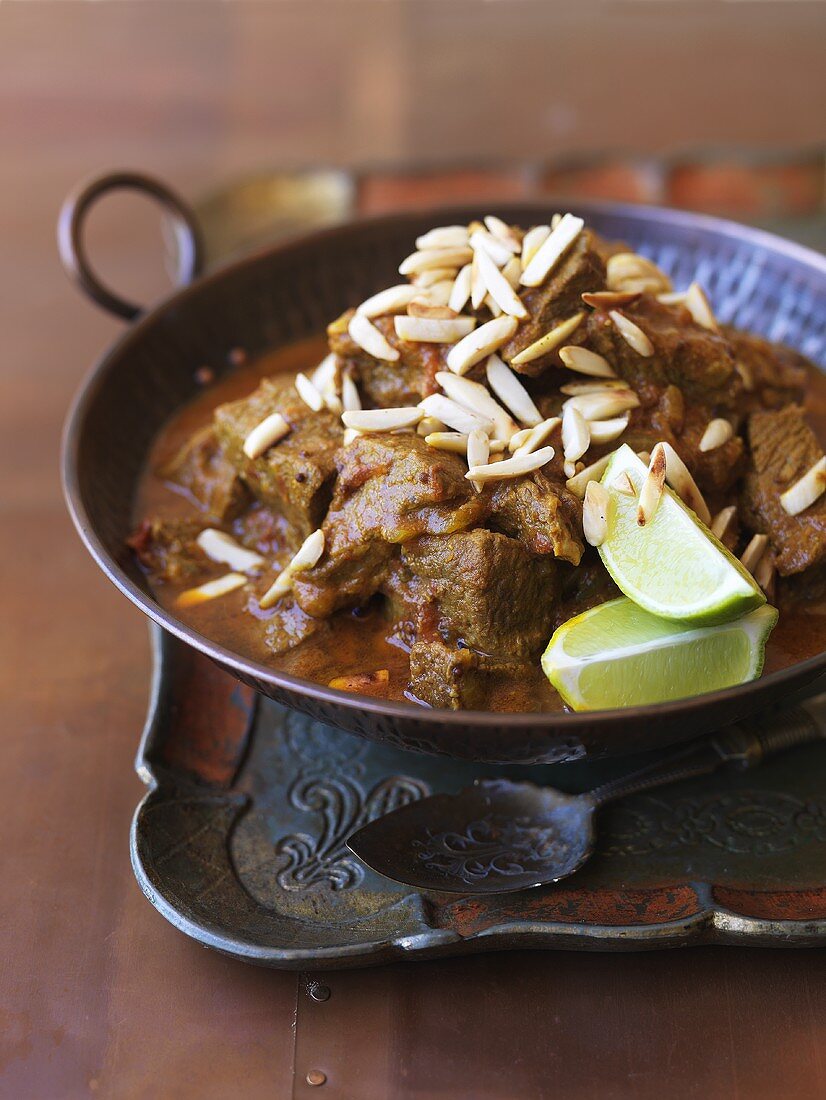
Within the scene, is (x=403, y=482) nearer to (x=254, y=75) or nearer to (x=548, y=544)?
(x=548, y=544)

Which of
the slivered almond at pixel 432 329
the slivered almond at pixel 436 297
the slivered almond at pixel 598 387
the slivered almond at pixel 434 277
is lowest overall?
the slivered almond at pixel 598 387

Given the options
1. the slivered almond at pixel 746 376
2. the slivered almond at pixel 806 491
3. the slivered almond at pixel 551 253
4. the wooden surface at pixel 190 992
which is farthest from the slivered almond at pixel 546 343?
the wooden surface at pixel 190 992

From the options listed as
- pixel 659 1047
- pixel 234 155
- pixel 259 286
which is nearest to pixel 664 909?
pixel 659 1047

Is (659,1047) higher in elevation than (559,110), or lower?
lower

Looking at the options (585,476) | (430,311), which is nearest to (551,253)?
(430,311)

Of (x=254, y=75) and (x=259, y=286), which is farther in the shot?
(x=254, y=75)

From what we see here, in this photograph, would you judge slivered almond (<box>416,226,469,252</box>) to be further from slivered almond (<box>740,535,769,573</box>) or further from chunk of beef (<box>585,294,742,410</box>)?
slivered almond (<box>740,535,769,573</box>)

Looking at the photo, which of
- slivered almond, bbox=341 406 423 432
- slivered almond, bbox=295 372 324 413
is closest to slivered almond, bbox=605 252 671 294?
slivered almond, bbox=341 406 423 432

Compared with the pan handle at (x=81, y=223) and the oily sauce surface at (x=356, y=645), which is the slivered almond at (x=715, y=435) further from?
the pan handle at (x=81, y=223)

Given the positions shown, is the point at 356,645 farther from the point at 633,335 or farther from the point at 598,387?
the point at 633,335
